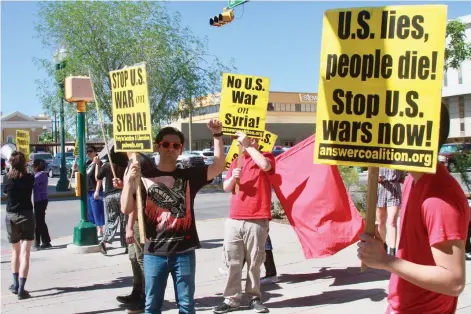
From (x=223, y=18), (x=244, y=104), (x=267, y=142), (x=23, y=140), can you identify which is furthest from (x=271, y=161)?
(x=223, y=18)

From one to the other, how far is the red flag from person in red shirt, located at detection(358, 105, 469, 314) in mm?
4406

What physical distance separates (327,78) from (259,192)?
11.0 ft

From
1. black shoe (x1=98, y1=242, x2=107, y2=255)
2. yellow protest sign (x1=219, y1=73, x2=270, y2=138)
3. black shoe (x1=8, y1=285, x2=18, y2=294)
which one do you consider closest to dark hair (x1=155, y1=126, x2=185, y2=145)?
yellow protest sign (x1=219, y1=73, x2=270, y2=138)

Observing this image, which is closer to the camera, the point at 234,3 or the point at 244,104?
the point at 244,104

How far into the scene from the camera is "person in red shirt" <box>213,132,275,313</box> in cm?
566

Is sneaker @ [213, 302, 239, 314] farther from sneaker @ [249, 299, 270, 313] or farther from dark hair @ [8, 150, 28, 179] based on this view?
dark hair @ [8, 150, 28, 179]

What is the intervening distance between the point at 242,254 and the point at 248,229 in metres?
0.29

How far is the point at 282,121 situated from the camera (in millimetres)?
72312

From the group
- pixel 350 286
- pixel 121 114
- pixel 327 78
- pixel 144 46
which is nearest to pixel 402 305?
pixel 327 78

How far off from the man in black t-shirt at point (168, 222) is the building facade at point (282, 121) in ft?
138

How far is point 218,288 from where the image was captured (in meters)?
6.76

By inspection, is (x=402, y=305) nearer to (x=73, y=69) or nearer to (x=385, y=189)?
(x=385, y=189)

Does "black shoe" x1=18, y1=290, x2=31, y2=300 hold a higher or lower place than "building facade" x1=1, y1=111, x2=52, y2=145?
lower

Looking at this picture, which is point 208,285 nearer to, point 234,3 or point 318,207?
point 318,207
